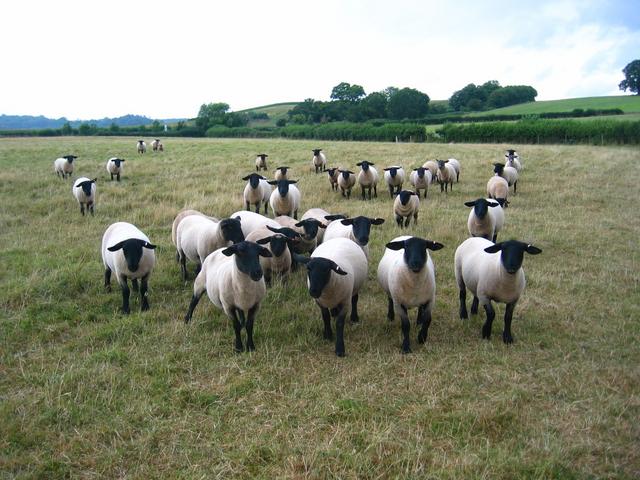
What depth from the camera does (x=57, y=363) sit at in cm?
591

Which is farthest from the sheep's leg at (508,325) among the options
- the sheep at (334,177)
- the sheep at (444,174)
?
the sheep at (444,174)

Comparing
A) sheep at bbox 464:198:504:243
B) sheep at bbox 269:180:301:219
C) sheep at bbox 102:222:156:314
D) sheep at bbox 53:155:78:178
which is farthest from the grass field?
sheep at bbox 53:155:78:178

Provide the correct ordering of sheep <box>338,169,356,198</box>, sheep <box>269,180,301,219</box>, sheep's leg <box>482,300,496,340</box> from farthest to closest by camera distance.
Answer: sheep <box>338,169,356,198</box>
sheep <box>269,180,301,219</box>
sheep's leg <box>482,300,496,340</box>

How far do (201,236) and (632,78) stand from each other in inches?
3702

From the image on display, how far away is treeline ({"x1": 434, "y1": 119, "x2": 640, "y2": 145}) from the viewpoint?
40312 millimetres

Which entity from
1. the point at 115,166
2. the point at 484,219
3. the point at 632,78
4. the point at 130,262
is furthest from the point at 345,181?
the point at 632,78

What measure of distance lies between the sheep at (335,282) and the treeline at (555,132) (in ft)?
134

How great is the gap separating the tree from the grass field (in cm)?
8685

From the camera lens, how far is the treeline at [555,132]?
40.3m

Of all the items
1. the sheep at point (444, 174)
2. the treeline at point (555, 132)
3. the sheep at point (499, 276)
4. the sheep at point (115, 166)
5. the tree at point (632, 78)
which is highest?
the tree at point (632, 78)

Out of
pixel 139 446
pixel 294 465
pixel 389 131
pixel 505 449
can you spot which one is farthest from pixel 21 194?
pixel 389 131

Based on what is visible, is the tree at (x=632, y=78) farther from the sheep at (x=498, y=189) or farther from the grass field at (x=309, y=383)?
the grass field at (x=309, y=383)

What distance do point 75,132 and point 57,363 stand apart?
72.2 metres

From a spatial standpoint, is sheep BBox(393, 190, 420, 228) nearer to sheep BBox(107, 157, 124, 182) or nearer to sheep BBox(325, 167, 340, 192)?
sheep BBox(325, 167, 340, 192)
